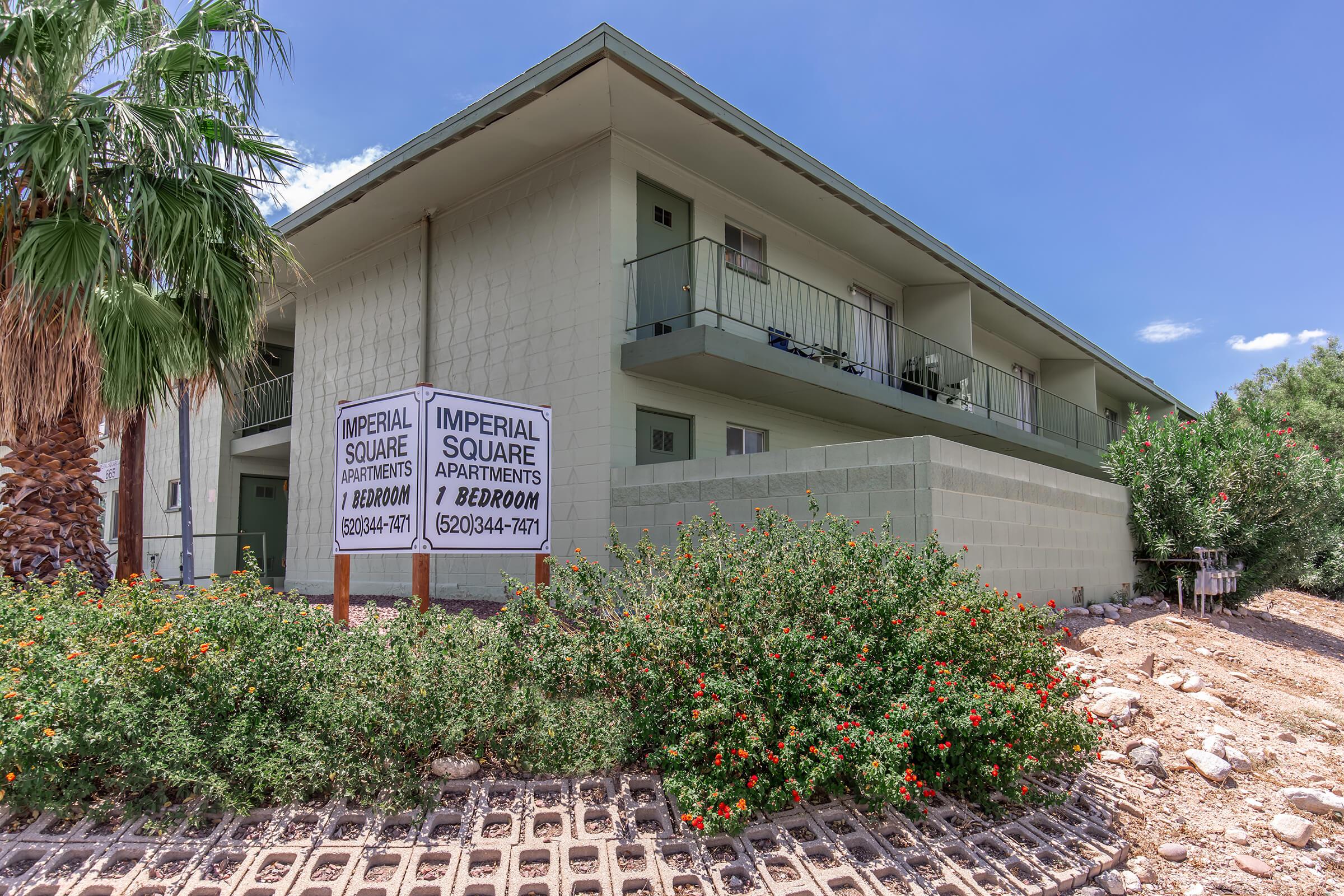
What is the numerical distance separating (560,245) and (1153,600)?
1000cm

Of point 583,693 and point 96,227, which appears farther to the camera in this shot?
point 96,227

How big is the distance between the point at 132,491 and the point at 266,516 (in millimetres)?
8867

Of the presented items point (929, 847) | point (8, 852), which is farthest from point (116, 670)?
point (929, 847)

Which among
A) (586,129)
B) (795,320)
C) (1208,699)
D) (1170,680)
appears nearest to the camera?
(1208,699)

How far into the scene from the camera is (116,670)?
418cm

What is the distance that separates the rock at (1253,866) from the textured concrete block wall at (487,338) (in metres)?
6.63

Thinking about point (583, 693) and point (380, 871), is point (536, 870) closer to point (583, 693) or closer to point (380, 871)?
point (380, 871)

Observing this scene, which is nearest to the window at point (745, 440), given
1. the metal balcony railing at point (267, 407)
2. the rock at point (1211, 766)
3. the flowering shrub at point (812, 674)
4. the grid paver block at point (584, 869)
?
the flowering shrub at point (812, 674)

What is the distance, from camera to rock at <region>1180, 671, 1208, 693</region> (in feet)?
24.3

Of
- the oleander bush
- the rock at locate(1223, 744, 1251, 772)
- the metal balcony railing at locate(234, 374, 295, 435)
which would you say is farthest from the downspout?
the rock at locate(1223, 744, 1251, 772)

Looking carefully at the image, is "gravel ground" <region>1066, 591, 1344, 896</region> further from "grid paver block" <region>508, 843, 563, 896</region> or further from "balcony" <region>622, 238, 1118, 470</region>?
"balcony" <region>622, 238, 1118, 470</region>

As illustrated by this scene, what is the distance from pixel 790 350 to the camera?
12.2m

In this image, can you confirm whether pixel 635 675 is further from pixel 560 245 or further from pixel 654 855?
pixel 560 245

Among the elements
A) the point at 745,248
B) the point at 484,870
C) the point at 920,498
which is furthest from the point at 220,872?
the point at 745,248
